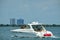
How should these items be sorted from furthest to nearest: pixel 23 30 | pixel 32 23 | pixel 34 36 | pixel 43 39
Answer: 1. pixel 23 30
2. pixel 32 23
3. pixel 34 36
4. pixel 43 39

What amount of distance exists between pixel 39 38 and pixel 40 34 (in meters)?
1.40

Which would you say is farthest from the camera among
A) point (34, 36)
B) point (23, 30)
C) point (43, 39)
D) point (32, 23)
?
point (23, 30)

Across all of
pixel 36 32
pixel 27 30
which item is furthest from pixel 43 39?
pixel 27 30

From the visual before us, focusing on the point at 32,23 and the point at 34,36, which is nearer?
the point at 34,36

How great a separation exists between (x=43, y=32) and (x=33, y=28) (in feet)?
17.1

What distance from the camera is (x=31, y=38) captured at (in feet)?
207

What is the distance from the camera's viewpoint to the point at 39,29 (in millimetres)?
67812

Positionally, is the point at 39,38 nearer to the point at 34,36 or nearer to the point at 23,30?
the point at 34,36

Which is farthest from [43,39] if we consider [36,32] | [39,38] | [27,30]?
[27,30]

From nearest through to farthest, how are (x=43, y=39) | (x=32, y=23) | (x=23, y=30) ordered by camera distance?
(x=43, y=39), (x=32, y=23), (x=23, y=30)

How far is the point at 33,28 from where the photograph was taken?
69.6 metres

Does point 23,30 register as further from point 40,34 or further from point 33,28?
point 40,34

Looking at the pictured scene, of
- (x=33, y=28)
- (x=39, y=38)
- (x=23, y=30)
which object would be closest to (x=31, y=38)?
(x=39, y=38)

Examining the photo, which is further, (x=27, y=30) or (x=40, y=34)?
(x=27, y=30)
